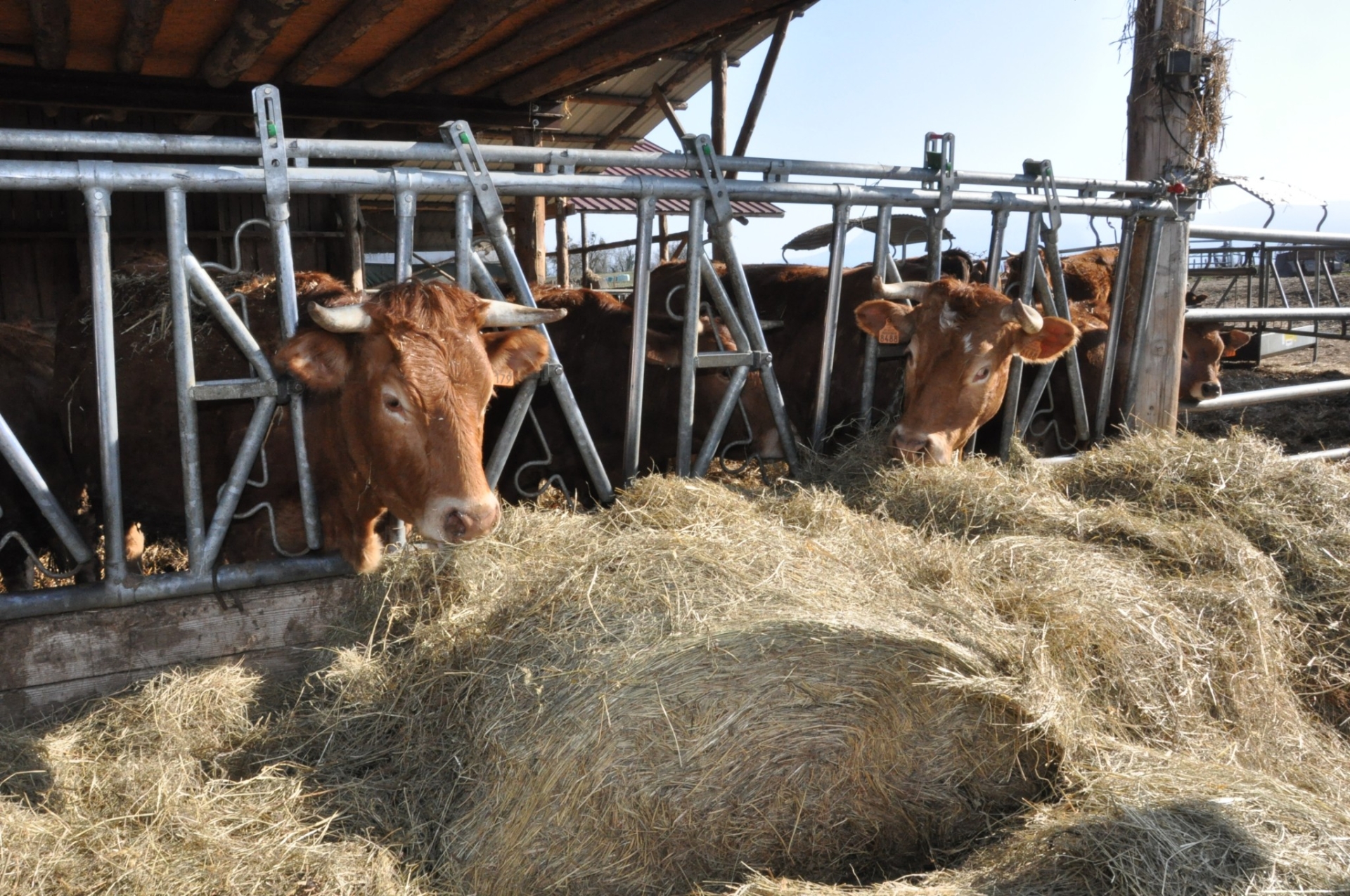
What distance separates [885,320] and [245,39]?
4651 millimetres

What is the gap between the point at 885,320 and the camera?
5.68m

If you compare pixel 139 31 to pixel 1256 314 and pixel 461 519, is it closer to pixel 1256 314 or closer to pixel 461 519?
pixel 461 519

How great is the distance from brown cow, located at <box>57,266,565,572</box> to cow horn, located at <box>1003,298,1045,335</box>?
8.75 feet

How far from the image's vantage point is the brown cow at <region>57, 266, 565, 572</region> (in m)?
3.76

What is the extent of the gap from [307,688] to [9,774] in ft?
2.95

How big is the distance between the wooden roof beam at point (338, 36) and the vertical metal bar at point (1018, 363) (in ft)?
13.2

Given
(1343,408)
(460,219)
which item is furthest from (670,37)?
(1343,408)

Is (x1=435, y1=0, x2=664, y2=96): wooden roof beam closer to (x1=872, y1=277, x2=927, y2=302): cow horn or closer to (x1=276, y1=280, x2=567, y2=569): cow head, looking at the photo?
(x1=872, y1=277, x2=927, y2=302): cow horn

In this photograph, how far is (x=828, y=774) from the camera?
109 inches

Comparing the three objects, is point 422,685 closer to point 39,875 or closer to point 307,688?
point 307,688

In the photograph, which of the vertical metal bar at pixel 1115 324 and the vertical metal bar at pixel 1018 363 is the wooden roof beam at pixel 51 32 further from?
the vertical metal bar at pixel 1115 324

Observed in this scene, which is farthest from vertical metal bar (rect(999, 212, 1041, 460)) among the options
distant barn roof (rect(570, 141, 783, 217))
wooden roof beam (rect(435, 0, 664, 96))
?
distant barn roof (rect(570, 141, 783, 217))

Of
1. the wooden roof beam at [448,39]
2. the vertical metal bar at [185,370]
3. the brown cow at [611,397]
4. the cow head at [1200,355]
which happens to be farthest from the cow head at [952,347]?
the cow head at [1200,355]

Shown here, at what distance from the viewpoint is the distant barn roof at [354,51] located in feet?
21.0
